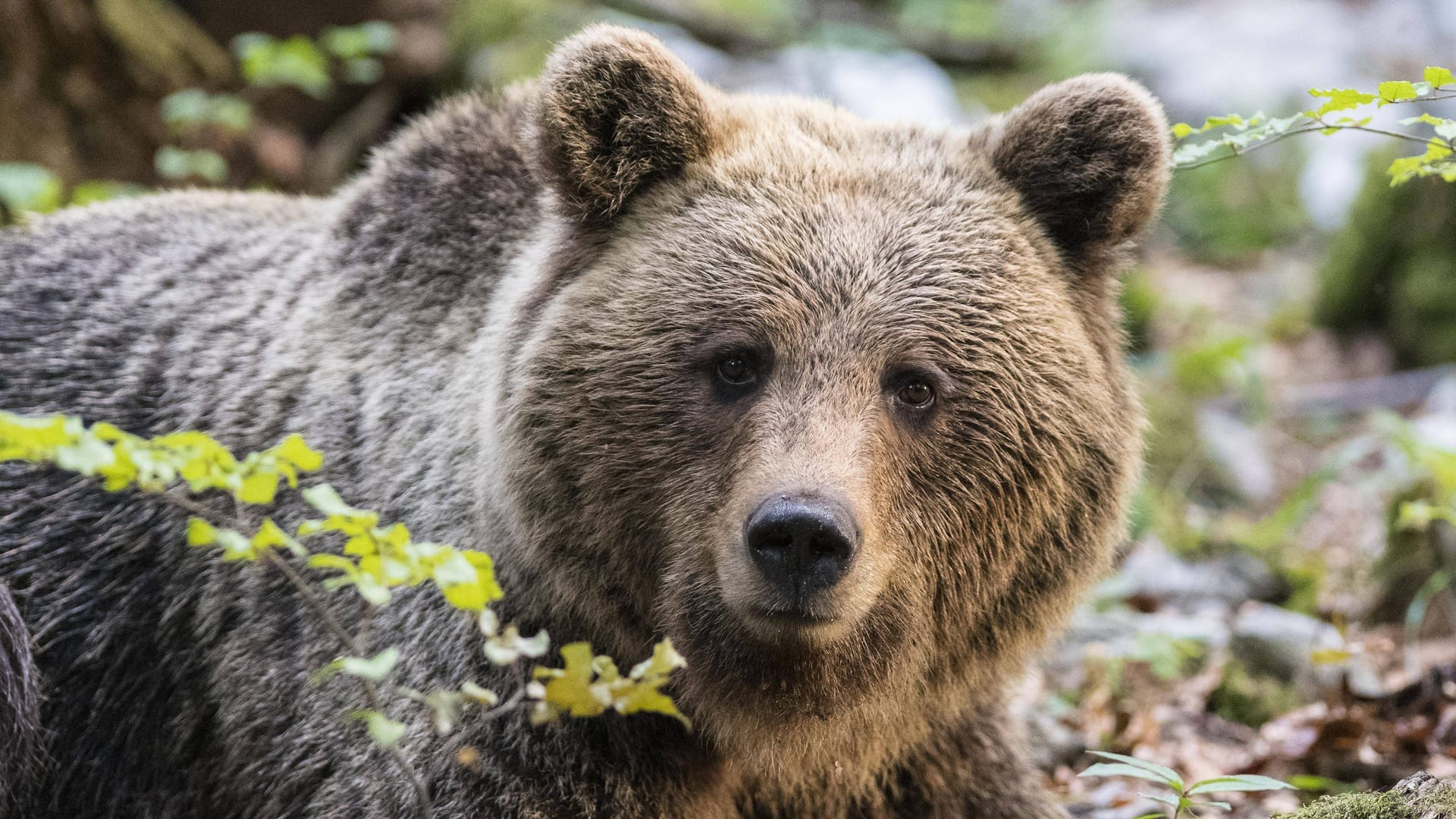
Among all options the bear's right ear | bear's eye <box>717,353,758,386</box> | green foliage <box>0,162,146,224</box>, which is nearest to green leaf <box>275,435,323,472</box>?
bear's eye <box>717,353,758,386</box>

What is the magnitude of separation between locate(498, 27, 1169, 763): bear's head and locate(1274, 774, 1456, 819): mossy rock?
3.07 feet

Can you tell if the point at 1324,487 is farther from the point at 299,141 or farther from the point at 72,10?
the point at 72,10

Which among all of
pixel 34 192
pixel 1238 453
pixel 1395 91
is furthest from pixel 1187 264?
pixel 34 192

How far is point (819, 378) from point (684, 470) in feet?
1.50

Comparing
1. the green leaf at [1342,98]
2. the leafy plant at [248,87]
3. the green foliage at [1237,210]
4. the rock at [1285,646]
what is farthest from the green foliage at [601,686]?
the green foliage at [1237,210]

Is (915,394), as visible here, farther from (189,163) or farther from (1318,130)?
(189,163)

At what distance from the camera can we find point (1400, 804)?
10.6 ft

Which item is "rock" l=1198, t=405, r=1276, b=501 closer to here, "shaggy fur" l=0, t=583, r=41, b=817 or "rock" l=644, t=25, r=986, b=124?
"rock" l=644, t=25, r=986, b=124

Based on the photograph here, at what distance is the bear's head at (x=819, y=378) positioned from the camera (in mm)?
3523

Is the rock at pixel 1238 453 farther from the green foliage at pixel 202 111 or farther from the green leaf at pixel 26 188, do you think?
the green leaf at pixel 26 188

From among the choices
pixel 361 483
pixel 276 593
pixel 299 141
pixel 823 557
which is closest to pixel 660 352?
pixel 823 557

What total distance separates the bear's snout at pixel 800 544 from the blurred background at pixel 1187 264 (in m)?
1.97

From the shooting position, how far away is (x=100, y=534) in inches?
185

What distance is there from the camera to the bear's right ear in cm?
379
